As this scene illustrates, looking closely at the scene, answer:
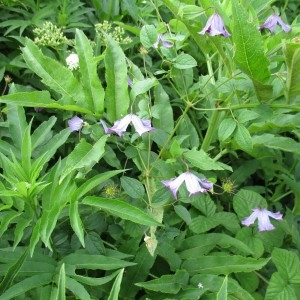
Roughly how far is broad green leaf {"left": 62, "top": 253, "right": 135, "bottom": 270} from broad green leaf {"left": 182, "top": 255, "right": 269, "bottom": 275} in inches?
9.4

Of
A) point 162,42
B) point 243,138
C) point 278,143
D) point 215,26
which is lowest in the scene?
point 278,143

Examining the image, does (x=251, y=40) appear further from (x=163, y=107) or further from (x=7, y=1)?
(x=7, y=1)

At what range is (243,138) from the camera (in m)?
1.10

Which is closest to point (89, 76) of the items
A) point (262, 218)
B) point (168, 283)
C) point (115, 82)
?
point (115, 82)

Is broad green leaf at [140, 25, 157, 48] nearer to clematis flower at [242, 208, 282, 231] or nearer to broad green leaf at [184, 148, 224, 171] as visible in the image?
broad green leaf at [184, 148, 224, 171]

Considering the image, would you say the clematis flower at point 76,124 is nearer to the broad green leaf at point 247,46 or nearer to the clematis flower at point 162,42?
the clematis flower at point 162,42

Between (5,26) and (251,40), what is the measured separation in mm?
948

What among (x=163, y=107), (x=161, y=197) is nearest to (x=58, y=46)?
(x=163, y=107)

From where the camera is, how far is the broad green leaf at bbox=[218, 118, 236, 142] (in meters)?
1.11

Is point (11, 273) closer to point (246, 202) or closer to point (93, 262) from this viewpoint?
point (93, 262)

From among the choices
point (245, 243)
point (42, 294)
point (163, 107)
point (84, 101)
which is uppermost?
point (84, 101)

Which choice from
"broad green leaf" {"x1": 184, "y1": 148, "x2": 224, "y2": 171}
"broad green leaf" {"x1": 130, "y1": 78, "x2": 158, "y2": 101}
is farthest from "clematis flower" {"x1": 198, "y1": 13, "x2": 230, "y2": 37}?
"broad green leaf" {"x1": 184, "y1": 148, "x2": 224, "y2": 171}

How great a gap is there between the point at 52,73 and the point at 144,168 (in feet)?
1.02

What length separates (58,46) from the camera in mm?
1463
